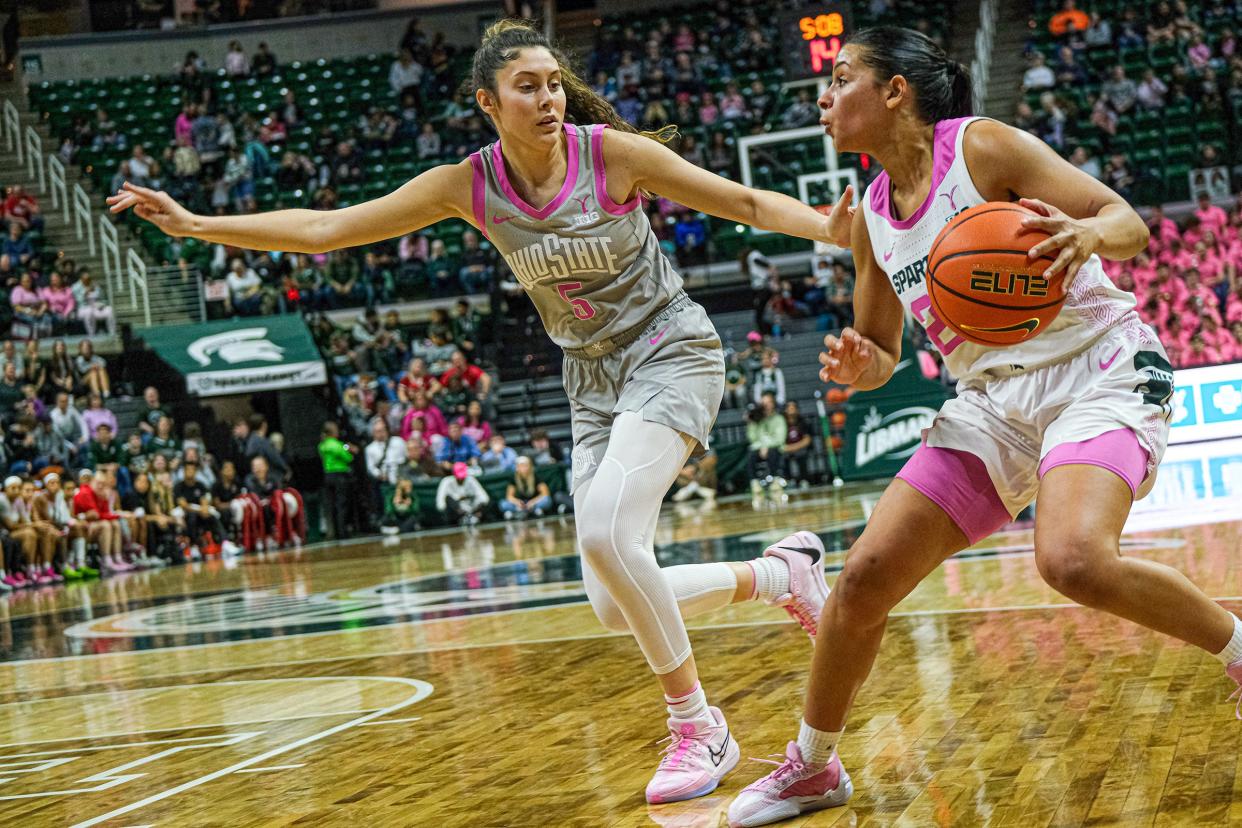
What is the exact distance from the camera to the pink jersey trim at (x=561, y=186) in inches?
154

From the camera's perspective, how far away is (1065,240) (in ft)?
9.37

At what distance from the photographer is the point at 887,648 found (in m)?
5.41

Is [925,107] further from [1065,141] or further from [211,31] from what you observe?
[211,31]

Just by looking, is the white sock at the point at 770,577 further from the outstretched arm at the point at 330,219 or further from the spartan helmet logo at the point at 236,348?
the spartan helmet logo at the point at 236,348

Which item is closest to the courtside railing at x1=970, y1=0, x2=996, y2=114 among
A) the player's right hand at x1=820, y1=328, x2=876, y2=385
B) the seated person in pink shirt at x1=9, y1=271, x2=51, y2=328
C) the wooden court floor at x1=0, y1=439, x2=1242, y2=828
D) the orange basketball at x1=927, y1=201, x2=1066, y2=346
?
the seated person in pink shirt at x1=9, y1=271, x2=51, y2=328

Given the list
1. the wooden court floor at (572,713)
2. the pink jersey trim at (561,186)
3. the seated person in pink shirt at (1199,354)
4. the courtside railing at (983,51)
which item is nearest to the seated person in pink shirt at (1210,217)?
the seated person in pink shirt at (1199,354)

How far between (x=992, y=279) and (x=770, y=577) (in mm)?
1722

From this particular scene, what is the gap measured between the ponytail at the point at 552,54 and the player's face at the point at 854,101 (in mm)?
790

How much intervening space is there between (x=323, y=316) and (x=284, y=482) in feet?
9.72

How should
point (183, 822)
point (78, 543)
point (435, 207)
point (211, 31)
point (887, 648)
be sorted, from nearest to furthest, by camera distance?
1. point (183, 822)
2. point (435, 207)
3. point (887, 648)
4. point (78, 543)
5. point (211, 31)

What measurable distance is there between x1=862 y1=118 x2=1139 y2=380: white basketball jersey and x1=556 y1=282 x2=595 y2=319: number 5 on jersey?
86cm

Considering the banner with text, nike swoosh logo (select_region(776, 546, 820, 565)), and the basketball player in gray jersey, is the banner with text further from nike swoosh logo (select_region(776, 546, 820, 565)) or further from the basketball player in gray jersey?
the basketball player in gray jersey

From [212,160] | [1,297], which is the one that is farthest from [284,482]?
[212,160]

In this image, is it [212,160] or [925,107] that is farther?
[212,160]
